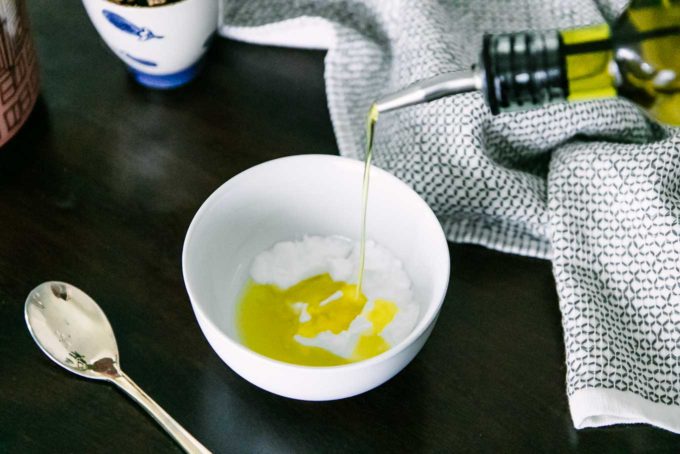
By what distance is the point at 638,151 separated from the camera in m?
Answer: 0.63

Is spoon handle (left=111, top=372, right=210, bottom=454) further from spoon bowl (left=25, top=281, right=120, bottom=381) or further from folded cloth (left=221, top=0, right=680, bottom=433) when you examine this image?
folded cloth (left=221, top=0, right=680, bottom=433)

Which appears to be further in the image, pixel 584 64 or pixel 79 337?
pixel 79 337

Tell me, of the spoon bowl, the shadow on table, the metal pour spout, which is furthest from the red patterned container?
the metal pour spout

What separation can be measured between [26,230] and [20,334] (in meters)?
0.09

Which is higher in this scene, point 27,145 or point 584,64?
point 584,64

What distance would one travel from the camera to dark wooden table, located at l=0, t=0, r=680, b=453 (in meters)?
0.53

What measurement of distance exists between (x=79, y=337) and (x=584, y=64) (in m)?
0.37

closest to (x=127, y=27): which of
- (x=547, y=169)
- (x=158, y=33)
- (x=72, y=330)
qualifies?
(x=158, y=33)

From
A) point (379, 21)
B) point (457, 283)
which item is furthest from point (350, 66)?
point (457, 283)

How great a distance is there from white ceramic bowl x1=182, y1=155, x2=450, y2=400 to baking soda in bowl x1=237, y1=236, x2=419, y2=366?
1cm

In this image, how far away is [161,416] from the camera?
53 centimetres

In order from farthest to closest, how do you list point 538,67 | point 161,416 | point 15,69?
point 15,69, point 161,416, point 538,67

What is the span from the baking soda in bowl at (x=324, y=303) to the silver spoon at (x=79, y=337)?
0.08 meters

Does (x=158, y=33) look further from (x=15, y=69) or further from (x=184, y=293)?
(x=184, y=293)
